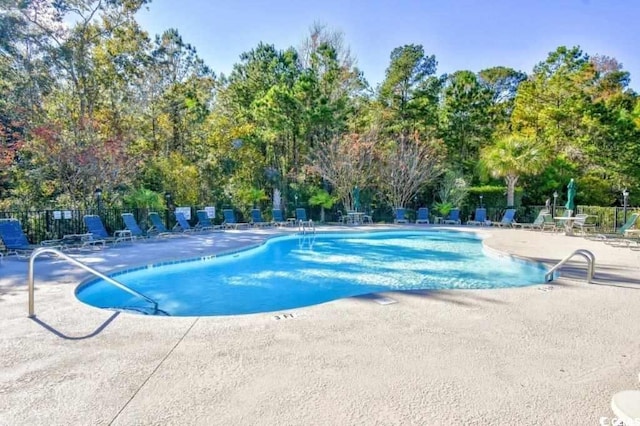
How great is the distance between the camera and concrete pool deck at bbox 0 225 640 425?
→ 100 inches

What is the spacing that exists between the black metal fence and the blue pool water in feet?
16.9

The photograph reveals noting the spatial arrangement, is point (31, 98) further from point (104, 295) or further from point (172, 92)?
point (104, 295)

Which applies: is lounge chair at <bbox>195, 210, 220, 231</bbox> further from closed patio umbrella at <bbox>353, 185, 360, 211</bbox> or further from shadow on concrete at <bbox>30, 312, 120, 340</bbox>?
shadow on concrete at <bbox>30, 312, 120, 340</bbox>

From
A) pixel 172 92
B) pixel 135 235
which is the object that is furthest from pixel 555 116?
pixel 135 235

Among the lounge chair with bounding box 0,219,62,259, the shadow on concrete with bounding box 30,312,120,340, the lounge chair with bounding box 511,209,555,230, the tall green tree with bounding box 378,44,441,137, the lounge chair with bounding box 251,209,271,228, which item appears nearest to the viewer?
the shadow on concrete with bounding box 30,312,120,340

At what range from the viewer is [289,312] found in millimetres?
4688

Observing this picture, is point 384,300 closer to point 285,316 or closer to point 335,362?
point 285,316

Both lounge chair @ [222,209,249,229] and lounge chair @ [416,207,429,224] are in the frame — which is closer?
lounge chair @ [222,209,249,229]

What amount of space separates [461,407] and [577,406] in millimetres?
784


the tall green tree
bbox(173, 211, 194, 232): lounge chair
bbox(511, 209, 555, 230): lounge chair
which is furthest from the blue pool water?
the tall green tree

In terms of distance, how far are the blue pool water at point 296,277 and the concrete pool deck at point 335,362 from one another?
167 centimetres

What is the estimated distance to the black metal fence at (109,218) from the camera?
11.1m

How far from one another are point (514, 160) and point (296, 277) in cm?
1497

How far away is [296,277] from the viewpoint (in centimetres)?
866
